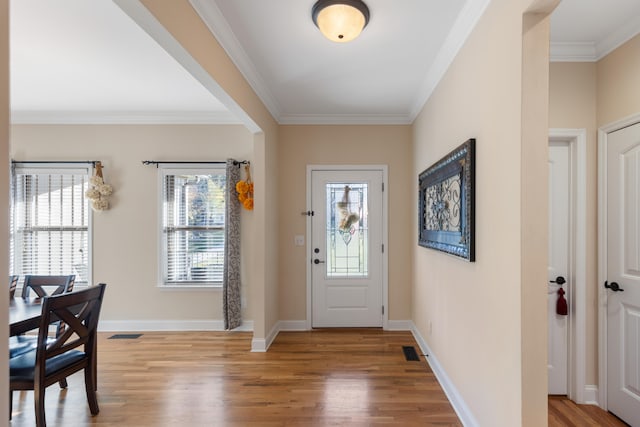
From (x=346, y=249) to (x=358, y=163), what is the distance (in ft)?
3.63

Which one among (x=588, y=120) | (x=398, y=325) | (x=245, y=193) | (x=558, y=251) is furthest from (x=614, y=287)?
(x=245, y=193)

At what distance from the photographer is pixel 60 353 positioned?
2121 millimetres

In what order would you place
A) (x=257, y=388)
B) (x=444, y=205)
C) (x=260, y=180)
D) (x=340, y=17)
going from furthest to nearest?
(x=260, y=180) < (x=257, y=388) < (x=444, y=205) < (x=340, y=17)

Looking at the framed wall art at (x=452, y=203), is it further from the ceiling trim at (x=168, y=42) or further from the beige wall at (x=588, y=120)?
the ceiling trim at (x=168, y=42)

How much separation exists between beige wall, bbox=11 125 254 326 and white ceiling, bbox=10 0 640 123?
0.80 ft

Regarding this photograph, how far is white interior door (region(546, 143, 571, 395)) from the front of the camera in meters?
2.44

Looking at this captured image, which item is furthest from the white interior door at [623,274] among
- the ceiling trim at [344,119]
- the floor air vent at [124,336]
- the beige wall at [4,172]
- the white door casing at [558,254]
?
the floor air vent at [124,336]

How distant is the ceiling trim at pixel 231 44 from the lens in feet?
6.45

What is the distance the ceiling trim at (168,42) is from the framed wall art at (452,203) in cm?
175

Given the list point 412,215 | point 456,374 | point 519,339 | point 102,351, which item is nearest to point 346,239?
point 412,215

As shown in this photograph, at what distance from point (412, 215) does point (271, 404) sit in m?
2.59

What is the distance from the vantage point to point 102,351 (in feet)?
11.5

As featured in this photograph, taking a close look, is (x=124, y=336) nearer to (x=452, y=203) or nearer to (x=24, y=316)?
(x=24, y=316)

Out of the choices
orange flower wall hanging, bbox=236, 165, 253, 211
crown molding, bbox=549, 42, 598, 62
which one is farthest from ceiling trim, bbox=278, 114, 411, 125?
crown molding, bbox=549, 42, 598, 62
